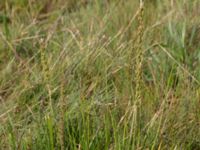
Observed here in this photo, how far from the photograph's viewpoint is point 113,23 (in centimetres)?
281

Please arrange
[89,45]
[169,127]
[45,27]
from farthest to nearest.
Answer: [45,27], [89,45], [169,127]

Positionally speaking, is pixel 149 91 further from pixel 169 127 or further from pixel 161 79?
pixel 169 127

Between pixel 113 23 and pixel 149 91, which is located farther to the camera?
pixel 113 23

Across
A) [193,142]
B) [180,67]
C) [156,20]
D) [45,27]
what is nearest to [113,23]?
[156,20]

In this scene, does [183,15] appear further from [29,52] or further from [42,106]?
[42,106]

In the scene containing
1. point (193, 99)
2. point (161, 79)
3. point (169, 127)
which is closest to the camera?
point (169, 127)

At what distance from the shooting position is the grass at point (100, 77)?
174cm

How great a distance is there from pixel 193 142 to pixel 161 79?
0.42 metres

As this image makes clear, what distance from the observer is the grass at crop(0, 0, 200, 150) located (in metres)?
1.74

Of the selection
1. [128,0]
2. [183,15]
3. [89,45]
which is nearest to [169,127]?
[89,45]

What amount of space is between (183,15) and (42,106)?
1.07 metres

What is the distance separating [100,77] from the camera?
2.22m

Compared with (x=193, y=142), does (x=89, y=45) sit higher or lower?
higher

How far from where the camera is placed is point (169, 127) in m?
1.84
